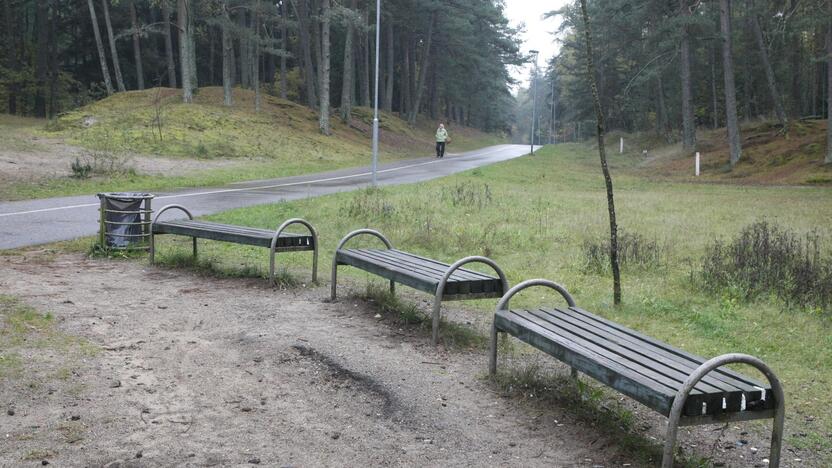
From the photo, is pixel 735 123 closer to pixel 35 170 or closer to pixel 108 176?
pixel 108 176

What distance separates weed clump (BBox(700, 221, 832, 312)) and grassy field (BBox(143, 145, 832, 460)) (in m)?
0.20

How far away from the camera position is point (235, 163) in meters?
29.0

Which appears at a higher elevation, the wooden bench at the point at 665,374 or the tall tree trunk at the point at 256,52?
the tall tree trunk at the point at 256,52

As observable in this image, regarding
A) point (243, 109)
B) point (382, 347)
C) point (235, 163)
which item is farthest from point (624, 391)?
point (243, 109)

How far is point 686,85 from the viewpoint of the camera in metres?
36.7

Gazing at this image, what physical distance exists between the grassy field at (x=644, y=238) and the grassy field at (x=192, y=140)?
7.11m

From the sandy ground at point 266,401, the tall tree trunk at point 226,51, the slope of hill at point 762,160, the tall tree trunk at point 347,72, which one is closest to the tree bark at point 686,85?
the slope of hill at point 762,160

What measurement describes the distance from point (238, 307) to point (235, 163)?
72.8 ft

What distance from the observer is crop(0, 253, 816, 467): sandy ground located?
4.23 m

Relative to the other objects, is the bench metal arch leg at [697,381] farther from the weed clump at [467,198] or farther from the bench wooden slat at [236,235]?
the weed clump at [467,198]

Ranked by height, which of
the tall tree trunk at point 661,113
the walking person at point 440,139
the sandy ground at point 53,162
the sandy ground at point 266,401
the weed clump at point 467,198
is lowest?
the sandy ground at point 266,401

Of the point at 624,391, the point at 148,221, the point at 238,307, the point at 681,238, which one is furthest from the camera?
the point at 681,238

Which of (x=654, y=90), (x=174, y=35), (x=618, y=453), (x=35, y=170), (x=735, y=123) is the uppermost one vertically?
(x=174, y=35)

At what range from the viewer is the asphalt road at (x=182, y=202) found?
484 inches
